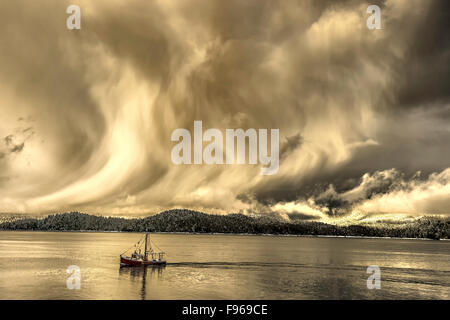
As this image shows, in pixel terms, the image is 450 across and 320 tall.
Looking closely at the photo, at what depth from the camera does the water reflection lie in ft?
339

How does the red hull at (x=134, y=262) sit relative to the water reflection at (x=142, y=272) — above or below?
above

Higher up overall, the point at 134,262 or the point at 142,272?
the point at 134,262

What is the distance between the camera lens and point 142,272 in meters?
120

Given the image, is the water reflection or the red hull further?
the red hull

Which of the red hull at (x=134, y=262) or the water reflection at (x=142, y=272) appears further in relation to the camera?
the red hull at (x=134, y=262)

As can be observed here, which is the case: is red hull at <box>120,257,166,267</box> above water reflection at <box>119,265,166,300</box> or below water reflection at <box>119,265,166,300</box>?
above

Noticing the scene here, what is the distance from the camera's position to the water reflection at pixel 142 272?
103312 mm

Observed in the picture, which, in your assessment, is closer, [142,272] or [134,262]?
[142,272]

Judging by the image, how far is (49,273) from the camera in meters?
113
